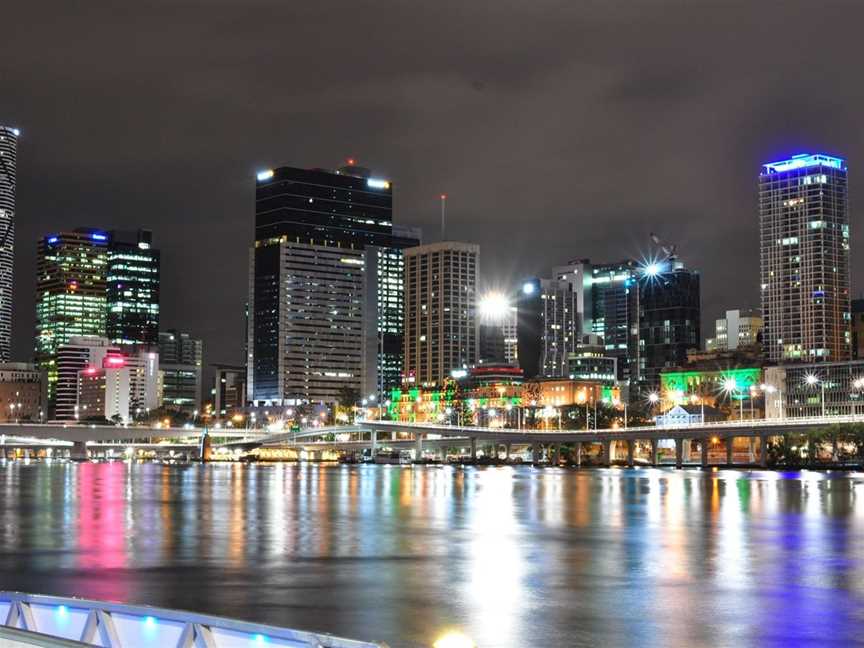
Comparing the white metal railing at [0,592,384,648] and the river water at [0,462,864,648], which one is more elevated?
the white metal railing at [0,592,384,648]

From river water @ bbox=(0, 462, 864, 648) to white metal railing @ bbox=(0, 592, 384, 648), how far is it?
48.3ft

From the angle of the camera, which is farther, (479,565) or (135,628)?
(479,565)

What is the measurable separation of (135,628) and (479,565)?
34175mm

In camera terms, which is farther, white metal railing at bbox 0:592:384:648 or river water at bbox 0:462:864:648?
river water at bbox 0:462:864:648

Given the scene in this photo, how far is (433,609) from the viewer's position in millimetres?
35281

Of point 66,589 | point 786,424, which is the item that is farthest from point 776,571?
point 786,424

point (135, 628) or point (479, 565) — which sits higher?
point (135, 628)

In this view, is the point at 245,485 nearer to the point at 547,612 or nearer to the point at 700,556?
the point at 700,556

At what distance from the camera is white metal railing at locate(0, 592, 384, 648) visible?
13.5m

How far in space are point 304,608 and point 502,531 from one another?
32503 mm

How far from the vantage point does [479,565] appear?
48.2 metres

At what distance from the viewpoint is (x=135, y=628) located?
15.1m

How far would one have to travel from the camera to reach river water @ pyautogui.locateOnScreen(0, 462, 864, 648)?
32.8 meters

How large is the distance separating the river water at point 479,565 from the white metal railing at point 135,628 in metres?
14.7
